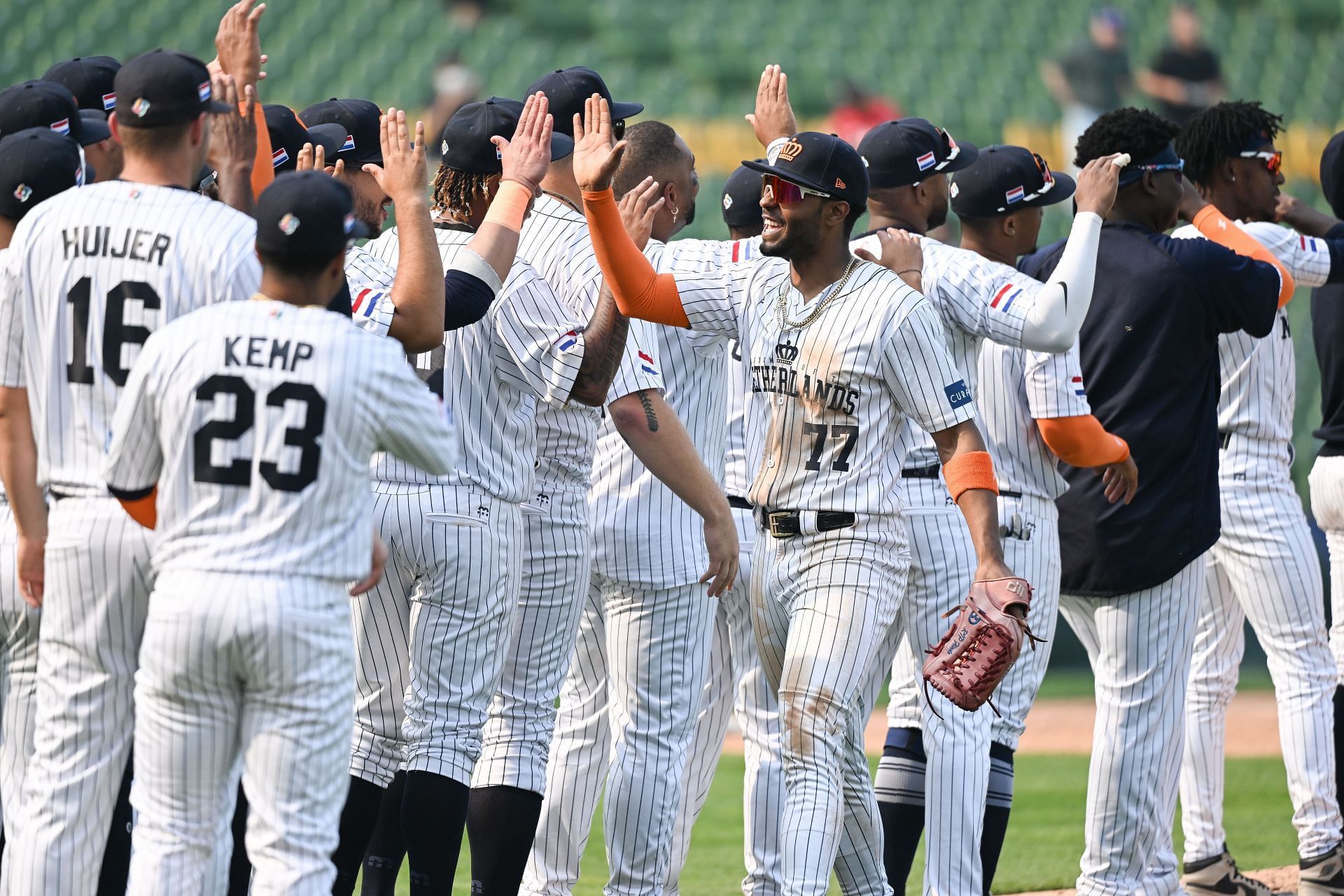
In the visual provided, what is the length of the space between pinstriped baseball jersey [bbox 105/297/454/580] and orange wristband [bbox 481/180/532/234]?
0.92m

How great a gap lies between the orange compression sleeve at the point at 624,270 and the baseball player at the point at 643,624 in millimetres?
200

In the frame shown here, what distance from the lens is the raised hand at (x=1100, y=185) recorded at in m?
4.09

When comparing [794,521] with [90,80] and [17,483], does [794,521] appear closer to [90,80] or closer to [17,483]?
[17,483]

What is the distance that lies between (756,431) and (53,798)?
1762 mm

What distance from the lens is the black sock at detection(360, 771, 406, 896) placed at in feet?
12.9

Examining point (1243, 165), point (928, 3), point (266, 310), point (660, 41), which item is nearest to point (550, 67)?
point (660, 41)

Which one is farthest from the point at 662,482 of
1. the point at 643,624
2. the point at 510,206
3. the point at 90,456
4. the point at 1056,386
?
the point at 90,456

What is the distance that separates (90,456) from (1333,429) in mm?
4008

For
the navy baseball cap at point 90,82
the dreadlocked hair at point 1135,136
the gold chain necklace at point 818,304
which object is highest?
the navy baseball cap at point 90,82

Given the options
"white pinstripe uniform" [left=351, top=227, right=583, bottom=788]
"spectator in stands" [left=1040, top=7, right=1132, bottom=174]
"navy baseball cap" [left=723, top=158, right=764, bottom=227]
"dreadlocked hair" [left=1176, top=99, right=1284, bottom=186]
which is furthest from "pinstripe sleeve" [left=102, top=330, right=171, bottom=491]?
"spectator in stands" [left=1040, top=7, right=1132, bottom=174]

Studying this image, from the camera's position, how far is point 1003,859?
5699mm

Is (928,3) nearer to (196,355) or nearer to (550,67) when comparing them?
(550,67)

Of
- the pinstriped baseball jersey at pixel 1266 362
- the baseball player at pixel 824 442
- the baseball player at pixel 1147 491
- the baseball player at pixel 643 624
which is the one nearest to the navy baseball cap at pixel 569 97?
the baseball player at pixel 643 624

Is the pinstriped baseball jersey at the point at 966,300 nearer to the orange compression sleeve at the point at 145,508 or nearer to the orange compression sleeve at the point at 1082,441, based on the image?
the orange compression sleeve at the point at 1082,441
